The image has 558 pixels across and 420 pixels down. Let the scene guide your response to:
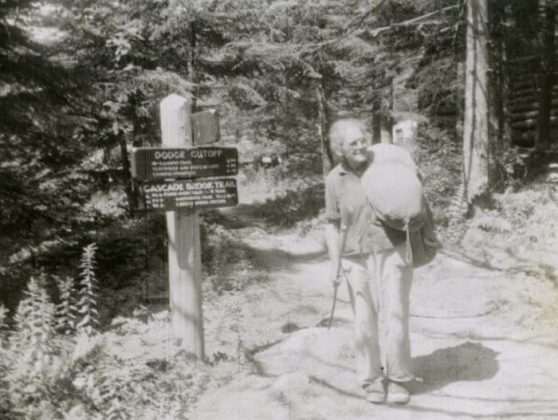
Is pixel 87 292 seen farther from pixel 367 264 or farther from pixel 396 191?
pixel 396 191

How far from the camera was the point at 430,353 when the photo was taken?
251 inches

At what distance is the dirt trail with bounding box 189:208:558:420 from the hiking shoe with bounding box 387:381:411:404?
0.24 feet

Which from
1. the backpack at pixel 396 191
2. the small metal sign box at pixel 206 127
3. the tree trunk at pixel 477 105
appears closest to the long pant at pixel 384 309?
the backpack at pixel 396 191

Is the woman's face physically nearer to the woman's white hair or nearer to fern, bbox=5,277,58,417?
the woman's white hair

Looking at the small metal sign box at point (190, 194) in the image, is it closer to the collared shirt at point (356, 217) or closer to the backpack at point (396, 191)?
the collared shirt at point (356, 217)

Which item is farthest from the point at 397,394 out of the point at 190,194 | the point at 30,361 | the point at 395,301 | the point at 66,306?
the point at 66,306

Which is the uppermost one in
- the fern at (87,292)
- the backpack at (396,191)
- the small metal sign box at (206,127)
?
the small metal sign box at (206,127)

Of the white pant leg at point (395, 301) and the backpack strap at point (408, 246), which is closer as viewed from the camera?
the backpack strap at point (408, 246)

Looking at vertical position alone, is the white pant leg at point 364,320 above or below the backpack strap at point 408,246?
below

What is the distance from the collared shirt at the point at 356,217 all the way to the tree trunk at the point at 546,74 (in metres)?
13.6

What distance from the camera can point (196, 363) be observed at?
19.2 ft

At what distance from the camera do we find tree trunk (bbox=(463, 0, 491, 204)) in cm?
1192

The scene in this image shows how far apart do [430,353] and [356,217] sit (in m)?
2.22

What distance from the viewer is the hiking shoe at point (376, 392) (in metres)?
4.97
